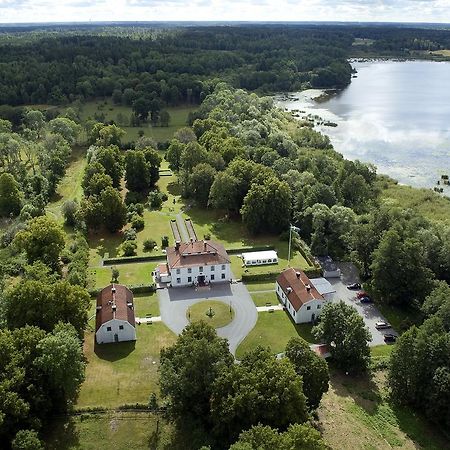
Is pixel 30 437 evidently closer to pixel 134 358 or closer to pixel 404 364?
pixel 134 358

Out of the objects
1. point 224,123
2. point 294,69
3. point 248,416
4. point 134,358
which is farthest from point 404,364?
point 294,69

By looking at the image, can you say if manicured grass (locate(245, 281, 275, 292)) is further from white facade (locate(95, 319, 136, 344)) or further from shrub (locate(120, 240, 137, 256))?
shrub (locate(120, 240, 137, 256))

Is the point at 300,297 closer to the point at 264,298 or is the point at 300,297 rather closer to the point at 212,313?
the point at 264,298

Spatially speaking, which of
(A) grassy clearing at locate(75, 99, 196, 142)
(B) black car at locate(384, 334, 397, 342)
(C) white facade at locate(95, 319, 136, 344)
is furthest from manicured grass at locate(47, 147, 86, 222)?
(B) black car at locate(384, 334, 397, 342)

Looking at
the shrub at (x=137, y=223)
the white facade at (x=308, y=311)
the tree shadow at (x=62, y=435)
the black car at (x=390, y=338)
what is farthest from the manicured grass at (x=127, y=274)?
the black car at (x=390, y=338)

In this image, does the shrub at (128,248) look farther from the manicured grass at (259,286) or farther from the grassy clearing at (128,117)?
the grassy clearing at (128,117)

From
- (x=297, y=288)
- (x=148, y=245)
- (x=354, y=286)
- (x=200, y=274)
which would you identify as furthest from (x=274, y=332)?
(x=148, y=245)
